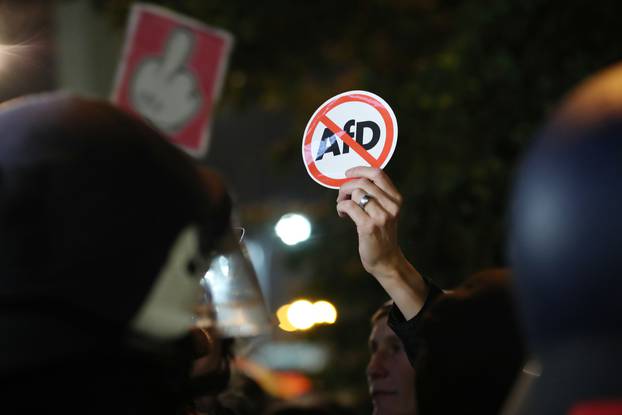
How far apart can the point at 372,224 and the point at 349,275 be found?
205 inches

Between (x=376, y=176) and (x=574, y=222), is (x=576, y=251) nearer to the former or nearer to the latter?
(x=574, y=222)

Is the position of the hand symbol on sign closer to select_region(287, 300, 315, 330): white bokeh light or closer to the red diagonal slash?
select_region(287, 300, 315, 330): white bokeh light

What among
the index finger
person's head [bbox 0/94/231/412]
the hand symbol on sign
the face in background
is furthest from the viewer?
the hand symbol on sign

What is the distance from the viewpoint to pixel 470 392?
2.51m

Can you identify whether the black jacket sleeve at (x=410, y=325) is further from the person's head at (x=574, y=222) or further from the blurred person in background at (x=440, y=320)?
the person's head at (x=574, y=222)

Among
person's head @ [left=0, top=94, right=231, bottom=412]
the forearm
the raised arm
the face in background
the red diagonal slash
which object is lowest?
person's head @ [left=0, top=94, right=231, bottom=412]

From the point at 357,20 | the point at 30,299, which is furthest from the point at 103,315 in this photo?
the point at 357,20

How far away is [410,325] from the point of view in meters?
2.79

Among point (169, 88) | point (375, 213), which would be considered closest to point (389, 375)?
point (375, 213)

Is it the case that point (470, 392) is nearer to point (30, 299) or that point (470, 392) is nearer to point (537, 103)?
point (30, 299)

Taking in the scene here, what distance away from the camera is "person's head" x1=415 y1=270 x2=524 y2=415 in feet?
8.08

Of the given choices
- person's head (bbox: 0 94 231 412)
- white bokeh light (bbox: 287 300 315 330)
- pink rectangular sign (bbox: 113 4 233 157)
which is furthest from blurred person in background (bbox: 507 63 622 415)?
white bokeh light (bbox: 287 300 315 330)

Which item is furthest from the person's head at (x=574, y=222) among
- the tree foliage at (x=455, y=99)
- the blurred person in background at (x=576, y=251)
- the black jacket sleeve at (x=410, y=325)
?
the tree foliage at (x=455, y=99)

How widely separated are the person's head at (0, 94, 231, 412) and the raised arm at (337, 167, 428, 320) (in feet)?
3.42
